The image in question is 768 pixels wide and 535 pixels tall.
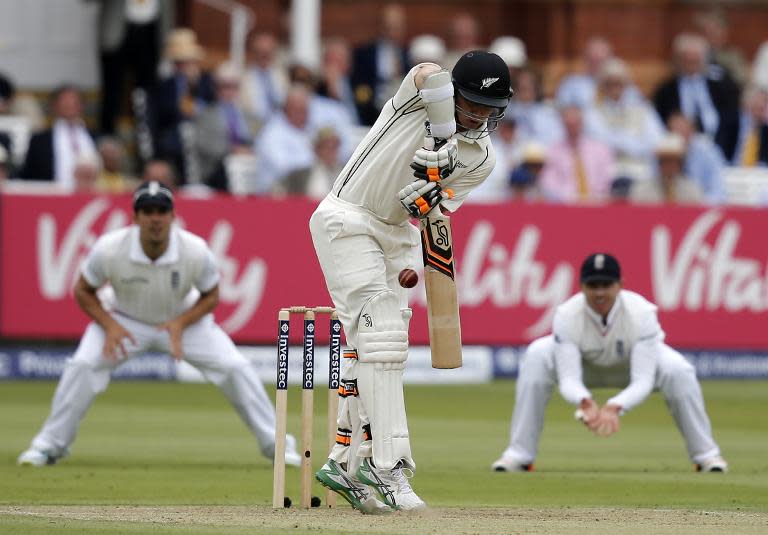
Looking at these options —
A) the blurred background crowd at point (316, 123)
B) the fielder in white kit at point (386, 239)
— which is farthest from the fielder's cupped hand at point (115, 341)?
the blurred background crowd at point (316, 123)

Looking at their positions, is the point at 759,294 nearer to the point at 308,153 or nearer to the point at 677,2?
the point at 308,153

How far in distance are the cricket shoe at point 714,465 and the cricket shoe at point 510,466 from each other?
3.03 ft

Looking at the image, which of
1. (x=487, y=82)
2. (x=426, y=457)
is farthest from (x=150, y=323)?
(x=487, y=82)

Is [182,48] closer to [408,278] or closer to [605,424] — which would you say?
[605,424]

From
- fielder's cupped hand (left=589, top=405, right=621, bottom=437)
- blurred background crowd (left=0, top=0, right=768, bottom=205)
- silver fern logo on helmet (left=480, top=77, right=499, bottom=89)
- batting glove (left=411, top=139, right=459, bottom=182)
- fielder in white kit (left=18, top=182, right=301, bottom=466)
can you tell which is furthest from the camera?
blurred background crowd (left=0, top=0, right=768, bottom=205)

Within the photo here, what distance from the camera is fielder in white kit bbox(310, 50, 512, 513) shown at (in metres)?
6.89

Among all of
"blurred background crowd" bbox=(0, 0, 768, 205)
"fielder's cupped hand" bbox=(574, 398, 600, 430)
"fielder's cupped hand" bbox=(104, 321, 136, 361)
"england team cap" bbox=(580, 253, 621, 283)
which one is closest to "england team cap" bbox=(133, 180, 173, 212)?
"fielder's cupped hand" bbox=(104, 321, 136, 361)

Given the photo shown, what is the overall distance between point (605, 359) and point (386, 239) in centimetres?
288

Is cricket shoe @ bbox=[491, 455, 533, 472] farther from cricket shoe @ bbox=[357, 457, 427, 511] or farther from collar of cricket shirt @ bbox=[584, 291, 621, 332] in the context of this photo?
cricket shoe @ bbox=[357, 457, 427, 511]

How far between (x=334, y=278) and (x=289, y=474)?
2.44 meters

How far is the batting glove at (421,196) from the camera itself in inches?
268

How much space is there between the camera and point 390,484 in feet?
23.1

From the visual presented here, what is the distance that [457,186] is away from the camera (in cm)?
720

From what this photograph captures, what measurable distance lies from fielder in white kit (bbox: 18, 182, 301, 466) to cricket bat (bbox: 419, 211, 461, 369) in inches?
105
